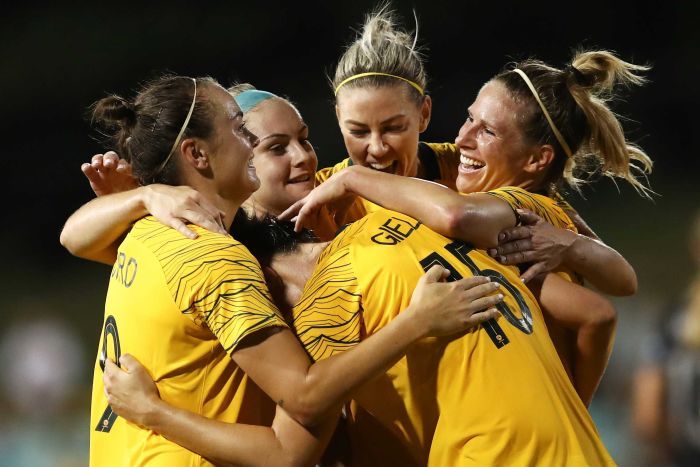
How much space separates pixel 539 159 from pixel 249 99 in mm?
1047

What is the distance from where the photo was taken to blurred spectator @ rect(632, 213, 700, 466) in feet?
17.8

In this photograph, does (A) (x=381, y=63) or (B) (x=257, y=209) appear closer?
(B) (x=257, y=209)

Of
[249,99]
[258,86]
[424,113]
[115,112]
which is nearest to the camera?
[115,112]

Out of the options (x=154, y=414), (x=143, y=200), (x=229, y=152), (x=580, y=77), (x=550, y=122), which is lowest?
(x=154, y=414)

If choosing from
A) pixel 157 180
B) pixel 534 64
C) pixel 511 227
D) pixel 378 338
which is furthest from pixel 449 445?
pixel 534 64

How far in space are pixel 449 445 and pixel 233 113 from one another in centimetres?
119

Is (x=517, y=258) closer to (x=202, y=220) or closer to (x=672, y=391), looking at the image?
(x=202, y=220)

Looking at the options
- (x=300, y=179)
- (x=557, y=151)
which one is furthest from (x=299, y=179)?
(x=557, y=151)

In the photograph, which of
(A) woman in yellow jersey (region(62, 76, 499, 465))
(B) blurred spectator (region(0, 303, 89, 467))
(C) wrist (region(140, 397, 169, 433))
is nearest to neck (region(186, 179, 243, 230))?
(A) woman in yellow jersey (region(62, 76, 499, 465))

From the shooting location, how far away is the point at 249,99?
3.33 meters

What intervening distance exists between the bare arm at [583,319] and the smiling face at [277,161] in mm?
977

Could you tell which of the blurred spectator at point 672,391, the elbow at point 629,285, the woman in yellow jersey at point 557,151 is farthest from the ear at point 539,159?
the blurred spectator at point 672,391

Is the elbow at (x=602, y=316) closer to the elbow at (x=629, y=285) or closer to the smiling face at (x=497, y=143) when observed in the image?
the elbow at (x=629, y=285)

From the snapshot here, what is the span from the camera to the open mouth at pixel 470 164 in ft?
10.6
